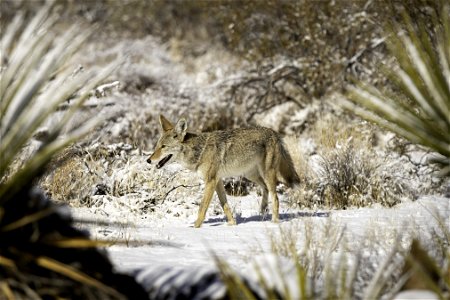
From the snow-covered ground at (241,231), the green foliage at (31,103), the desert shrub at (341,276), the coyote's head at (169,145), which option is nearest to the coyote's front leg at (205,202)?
the snow-covered ground at (241,231)

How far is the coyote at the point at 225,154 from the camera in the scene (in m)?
8.49

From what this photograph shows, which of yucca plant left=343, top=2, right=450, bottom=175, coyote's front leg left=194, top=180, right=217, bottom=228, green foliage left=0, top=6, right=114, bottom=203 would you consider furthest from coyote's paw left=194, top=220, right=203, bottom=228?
green foliage left=0, top=6, right=114, bottom=203

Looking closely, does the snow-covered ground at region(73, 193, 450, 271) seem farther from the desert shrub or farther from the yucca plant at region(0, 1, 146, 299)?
the yucca plant at region(0, 1, 146, 299)

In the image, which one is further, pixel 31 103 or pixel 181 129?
pixel 181 129

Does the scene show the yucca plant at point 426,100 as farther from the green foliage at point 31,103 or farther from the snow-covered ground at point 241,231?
the green foliage at point 31,103

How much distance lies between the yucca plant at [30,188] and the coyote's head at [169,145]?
16.1 ft

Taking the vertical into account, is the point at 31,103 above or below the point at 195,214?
above

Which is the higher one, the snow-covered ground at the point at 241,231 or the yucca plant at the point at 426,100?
the yucca plant at the point at 426,100

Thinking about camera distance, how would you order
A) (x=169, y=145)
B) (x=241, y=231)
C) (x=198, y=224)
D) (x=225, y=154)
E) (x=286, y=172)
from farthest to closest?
(x=286, y=172)
(x=169, y=145)
(x=225, y=154)
(x=198, y=224)
(x=241, y=231)

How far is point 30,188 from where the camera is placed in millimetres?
3625

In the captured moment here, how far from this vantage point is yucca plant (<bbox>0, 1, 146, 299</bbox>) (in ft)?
10.8

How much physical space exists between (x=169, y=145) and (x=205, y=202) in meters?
0.98

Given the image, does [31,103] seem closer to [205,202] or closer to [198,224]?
[198,224]

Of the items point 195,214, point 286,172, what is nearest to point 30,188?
point 195,214
